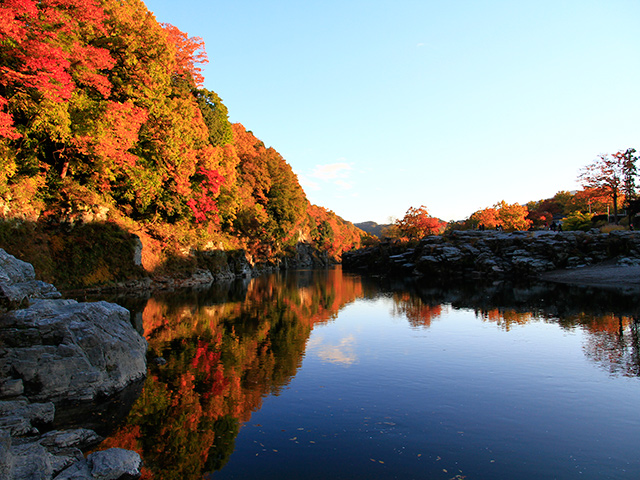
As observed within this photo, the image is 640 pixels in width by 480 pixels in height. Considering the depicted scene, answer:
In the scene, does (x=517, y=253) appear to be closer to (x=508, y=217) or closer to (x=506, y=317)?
(x=508, y=217)

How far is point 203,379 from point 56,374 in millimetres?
3245

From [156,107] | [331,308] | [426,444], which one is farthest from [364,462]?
[156,107]

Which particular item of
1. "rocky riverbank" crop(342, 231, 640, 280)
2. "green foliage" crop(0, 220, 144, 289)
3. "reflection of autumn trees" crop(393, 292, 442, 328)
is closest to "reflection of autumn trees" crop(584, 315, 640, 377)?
"reflection of autumn trees" crop(393, 292, 442, 328)

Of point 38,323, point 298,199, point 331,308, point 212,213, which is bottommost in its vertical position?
point 331,308

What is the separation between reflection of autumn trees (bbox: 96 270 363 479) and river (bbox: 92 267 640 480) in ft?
0.12

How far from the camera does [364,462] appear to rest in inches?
240

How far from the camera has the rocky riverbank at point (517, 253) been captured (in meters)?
44.6

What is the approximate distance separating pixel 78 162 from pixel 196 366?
21.7 meters

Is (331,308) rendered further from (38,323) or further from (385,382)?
(38,323)

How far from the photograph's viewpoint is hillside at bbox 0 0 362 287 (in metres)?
20.5

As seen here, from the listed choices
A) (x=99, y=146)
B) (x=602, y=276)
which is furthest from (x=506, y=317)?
(x=602, y=276)

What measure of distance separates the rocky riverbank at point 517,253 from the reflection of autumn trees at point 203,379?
40.3m

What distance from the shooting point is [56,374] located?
8352 millimetres

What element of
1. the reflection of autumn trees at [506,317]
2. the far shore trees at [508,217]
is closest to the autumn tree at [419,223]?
the far shore trees at [508,217]
